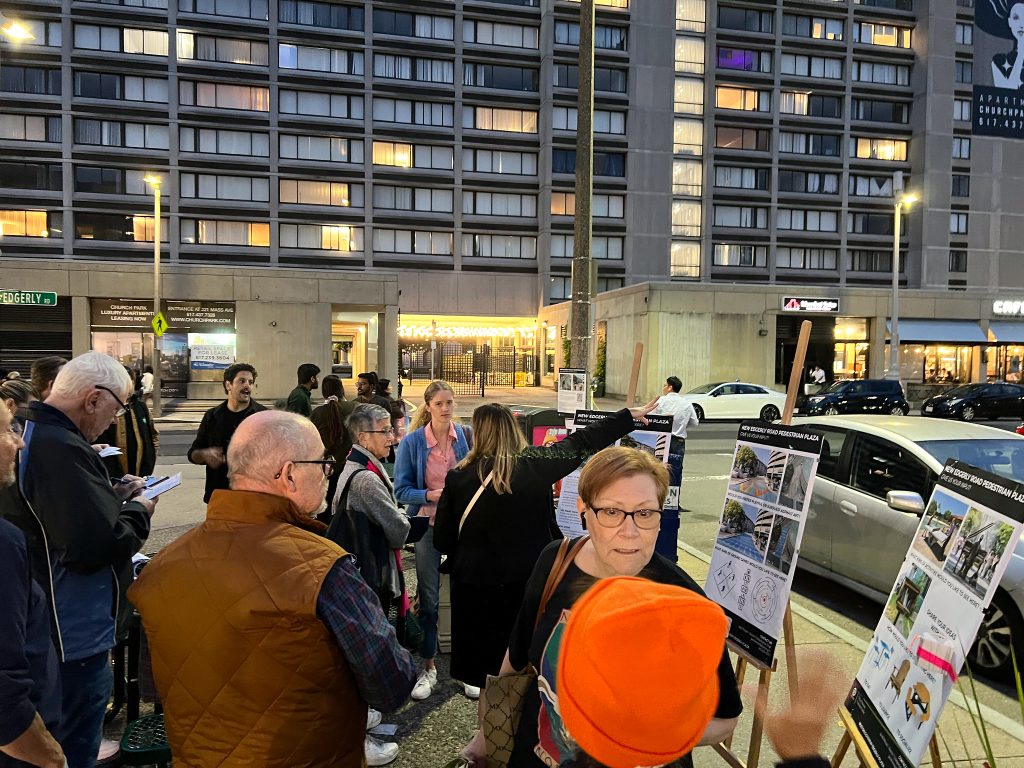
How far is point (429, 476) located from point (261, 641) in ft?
9.57

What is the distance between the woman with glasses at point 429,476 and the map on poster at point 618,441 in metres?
1.28

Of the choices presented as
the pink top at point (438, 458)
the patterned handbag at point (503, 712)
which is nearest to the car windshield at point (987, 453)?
the pink top at point (438, 458)

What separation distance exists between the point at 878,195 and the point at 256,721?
56.4 m

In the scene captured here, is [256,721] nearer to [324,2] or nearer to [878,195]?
[324,2]

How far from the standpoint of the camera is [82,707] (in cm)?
262

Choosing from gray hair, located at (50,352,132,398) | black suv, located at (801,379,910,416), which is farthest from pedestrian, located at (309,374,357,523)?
black suv, located at (801,379,910,416)

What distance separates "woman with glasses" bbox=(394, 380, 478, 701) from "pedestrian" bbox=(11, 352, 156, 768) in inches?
80.4

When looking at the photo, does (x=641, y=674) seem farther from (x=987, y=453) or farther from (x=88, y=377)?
(x=987, y=453)

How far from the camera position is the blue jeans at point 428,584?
4.50 metres

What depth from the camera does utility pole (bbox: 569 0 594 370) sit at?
7.84 metres

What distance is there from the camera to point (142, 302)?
2622cm

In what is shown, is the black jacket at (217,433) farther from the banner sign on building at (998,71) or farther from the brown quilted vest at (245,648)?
the banner sign on building at (998,71)

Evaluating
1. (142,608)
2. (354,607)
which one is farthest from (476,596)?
(142,608)

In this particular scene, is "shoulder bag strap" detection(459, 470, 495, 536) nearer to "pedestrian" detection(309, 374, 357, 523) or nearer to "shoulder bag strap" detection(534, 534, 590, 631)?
"shoulder bag strap" detection(534, 534, 590, 631)
